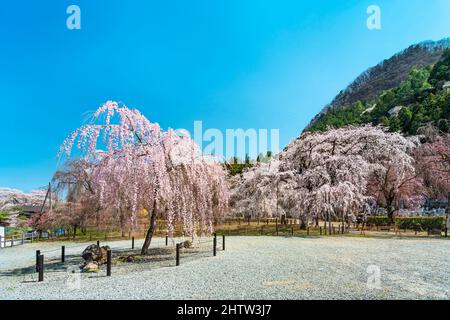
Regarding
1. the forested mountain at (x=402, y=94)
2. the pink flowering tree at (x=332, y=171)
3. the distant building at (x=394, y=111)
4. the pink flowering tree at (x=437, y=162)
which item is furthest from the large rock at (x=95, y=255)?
the distant building at (x=394, y=111)

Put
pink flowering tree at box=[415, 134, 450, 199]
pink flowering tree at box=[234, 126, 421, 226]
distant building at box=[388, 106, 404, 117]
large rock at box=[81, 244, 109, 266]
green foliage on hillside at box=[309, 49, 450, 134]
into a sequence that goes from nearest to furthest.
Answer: large rock at box=[81, 244, 109, 266] → pink flowering tree at box=[234, 126, 421, 226] → pink flowering tree at box=[415, 134, 450, 199] → green foliage on hillside at box=[309, 49, 450, 134] → distant building at box=[388, 106, 404, 117]

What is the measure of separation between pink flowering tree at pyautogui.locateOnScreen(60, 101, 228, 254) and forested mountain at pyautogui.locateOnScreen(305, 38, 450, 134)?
76.3ft

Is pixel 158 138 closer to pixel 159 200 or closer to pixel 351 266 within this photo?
pixel 159 200

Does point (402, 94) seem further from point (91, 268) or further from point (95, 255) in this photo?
point (91, 268)

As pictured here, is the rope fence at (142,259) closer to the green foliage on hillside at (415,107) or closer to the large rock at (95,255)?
the large rock at (95,255)

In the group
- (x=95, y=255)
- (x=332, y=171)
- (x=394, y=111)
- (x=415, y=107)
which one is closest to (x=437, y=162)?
(x=332, y=171)

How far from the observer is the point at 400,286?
796 cm

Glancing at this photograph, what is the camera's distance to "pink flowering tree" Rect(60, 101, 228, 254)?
39.5ft

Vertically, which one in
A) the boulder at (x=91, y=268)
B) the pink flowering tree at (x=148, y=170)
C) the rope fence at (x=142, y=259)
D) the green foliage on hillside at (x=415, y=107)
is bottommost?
the rope fence at (x=142, y=259)

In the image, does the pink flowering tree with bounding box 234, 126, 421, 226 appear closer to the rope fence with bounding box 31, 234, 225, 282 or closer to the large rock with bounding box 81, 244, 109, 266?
the rope fence with bounding box 31, 234, 225, 282

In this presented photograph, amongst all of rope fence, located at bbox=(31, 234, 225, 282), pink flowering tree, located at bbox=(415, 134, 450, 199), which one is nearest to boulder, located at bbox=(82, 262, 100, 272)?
rope fence, located at bbox=(31, 234, 225, 282)

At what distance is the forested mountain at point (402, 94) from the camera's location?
6216 centimetres
